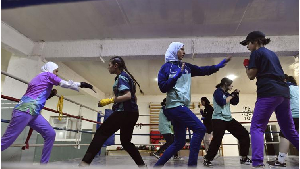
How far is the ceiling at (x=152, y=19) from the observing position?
3.71 meters

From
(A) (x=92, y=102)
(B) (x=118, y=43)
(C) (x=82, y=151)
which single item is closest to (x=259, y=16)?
(B) (x=118, y=43)

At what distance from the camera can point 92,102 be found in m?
9.83

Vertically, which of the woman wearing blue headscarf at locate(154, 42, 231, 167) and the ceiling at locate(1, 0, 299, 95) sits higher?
the ceiling at locate(1, 0, 299, 95)

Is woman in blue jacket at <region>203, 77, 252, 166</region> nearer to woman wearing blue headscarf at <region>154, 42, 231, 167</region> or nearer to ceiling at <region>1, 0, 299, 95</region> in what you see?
woman wearing blue headscarf at <region>154, 42, 231, 167</region>

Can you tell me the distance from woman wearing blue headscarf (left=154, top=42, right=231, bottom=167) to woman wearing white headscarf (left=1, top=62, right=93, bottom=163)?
31.7 inches

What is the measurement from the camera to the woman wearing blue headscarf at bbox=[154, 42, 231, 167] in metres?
1.84

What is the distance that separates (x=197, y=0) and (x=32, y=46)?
3.90 metres

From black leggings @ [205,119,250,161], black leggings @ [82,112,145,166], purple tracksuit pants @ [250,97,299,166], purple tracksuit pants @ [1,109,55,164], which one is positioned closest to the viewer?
purple tracksuit pants @ [250,97,299,166]

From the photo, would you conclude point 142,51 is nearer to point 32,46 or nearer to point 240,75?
point 32,46

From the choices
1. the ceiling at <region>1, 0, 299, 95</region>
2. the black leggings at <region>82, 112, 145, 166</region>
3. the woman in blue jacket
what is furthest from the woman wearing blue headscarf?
the ceiling at <region>1, 0, 299, 95</region>

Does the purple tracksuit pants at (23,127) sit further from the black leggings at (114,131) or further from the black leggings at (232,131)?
the black leggings at (232,131)

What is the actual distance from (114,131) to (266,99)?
1.34 meters

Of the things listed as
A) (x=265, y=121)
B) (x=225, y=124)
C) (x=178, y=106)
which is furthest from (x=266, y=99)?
(x=225, y=124)

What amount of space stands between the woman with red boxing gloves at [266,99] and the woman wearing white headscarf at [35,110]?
5.12ft
